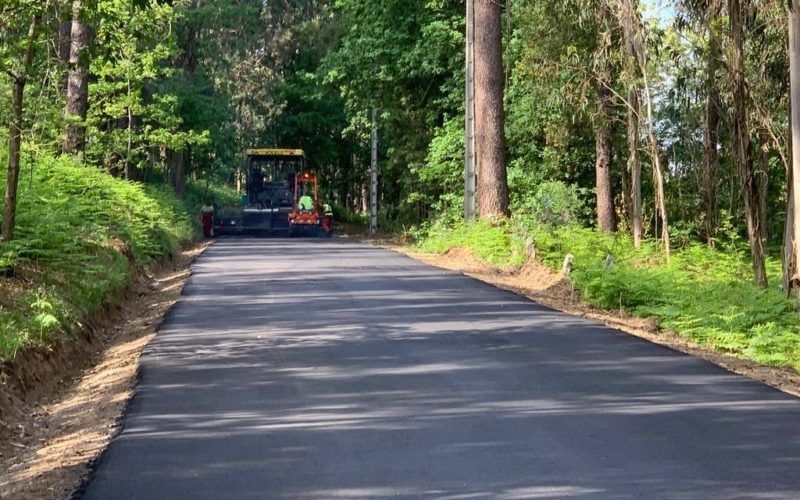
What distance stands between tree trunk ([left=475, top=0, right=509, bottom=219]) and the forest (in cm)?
6

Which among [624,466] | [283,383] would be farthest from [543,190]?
[624,466]

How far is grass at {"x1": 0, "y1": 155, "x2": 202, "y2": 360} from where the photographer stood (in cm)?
1356

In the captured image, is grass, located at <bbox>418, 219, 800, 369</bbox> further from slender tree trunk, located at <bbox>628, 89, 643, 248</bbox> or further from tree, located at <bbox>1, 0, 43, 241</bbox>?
tree, located at <bbox>1, 0, 43, 241</bbox>

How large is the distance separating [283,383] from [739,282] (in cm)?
1427

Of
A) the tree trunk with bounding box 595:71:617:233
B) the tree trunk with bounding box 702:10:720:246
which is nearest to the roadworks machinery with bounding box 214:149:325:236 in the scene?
the tree trunk with bounding box 595:71:617:233

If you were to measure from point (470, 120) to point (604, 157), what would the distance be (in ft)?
18.8

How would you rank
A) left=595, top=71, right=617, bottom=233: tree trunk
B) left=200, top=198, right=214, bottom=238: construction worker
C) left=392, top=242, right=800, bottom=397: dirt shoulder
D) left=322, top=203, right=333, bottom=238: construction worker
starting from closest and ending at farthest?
1. left=392, top=242, right=800, bottom=397: dirt shoulder
2. left=595, top=71, right=617, bottom=233: tree trunk
3. left=322, top=203, right=333, bottom=238: construction worker
4. left=200, top=198, right=214, bottom=238: construction worker

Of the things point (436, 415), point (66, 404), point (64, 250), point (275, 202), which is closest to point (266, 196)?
point (275, 202)

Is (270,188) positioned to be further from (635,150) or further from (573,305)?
(573,305)

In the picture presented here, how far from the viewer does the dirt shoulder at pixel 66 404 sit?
8000 millimetres

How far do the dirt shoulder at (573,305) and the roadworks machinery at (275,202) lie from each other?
15.3 metres

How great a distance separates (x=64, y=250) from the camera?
57.7 feet

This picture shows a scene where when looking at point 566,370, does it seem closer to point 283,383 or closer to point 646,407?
point 646,407

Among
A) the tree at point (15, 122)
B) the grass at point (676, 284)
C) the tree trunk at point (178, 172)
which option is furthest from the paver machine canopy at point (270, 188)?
the tree at point (15, 122)
